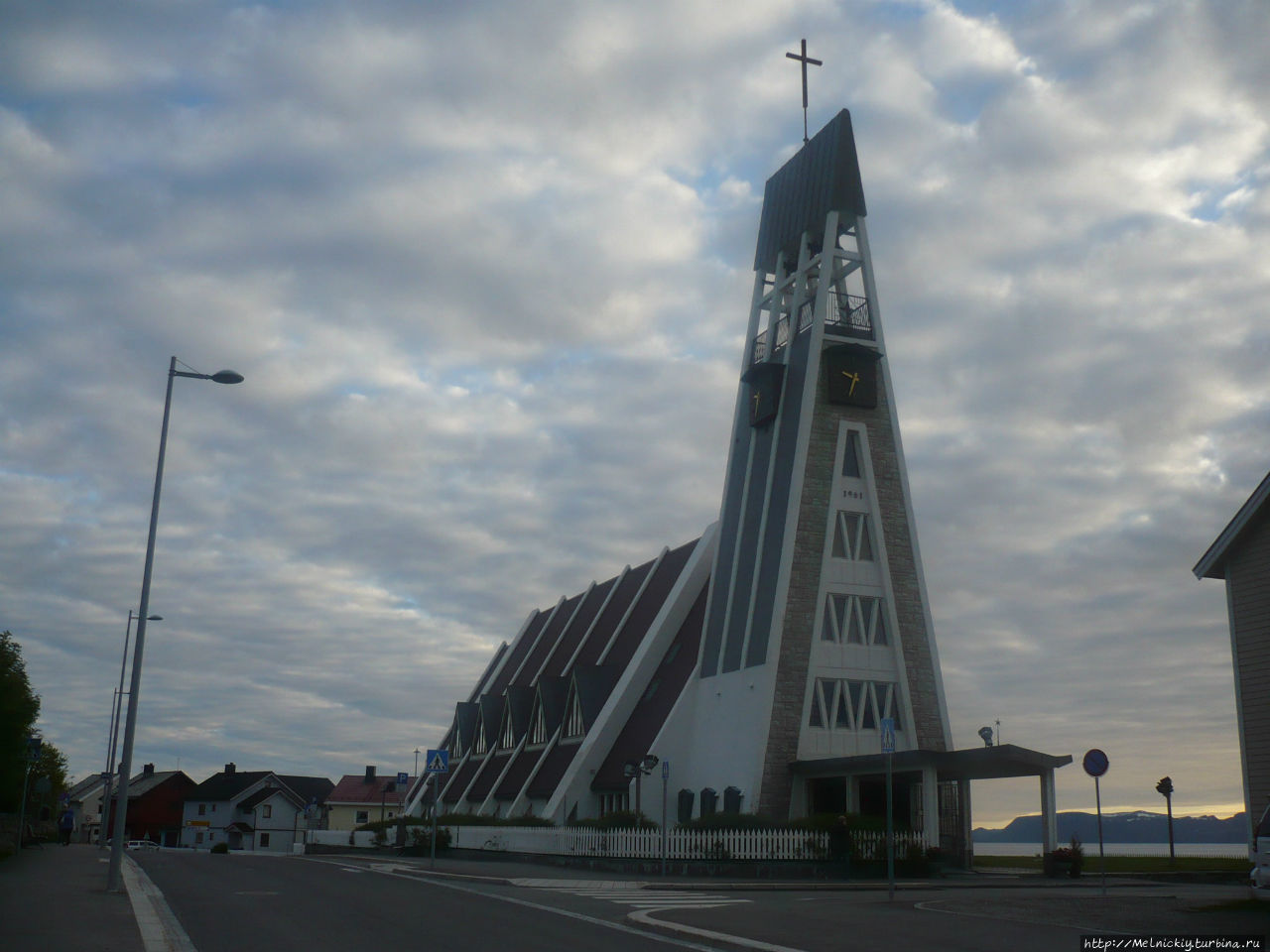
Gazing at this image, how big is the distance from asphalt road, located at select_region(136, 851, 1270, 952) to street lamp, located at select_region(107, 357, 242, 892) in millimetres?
1291

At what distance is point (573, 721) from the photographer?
161 ft

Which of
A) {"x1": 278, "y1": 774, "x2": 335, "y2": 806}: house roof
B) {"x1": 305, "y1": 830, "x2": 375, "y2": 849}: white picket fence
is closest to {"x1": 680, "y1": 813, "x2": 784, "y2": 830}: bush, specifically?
{"x1": 305, "y1": 830, "x2": 375, "y2": 849}: white picket fence

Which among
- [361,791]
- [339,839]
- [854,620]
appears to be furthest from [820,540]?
[361,791]

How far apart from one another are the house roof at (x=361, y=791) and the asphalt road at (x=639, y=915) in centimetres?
7797

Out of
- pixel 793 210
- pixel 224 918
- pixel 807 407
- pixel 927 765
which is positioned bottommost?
pixel 224 918

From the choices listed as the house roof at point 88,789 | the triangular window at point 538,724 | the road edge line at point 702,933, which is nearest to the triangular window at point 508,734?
the triangular window at point 538,724

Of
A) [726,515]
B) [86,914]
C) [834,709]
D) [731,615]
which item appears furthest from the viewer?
[726,515]

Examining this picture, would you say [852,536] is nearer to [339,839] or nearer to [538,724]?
[538,724]

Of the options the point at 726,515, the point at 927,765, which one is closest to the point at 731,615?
the point at 726,515

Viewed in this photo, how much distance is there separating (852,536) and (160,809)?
101434 millimetres

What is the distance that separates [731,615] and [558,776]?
10.7 m

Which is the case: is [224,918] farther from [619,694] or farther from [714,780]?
[619,694]

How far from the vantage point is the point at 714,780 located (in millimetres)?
39500

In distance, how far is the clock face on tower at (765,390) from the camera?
41.9 metres
